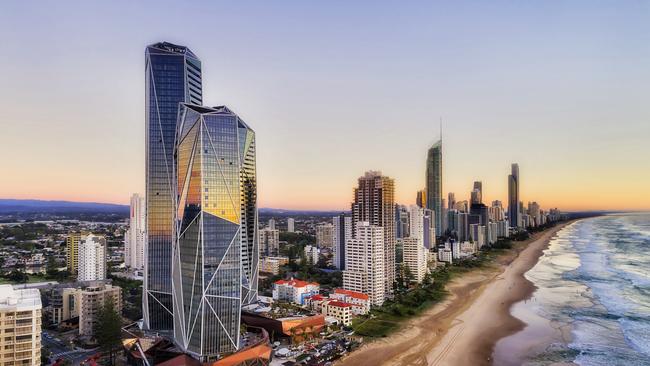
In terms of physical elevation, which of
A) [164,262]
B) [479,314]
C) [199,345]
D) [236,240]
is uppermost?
[236,240]

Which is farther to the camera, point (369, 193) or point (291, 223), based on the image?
point (291, 223)

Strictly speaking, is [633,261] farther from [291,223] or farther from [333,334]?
[291,223]

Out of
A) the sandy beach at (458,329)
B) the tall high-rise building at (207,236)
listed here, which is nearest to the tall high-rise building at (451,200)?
the sandy beach at (458,329)

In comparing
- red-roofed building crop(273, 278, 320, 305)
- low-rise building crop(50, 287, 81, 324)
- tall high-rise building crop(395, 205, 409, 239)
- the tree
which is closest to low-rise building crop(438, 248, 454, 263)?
tall high-rise building crop(395, 205, 409, 239)

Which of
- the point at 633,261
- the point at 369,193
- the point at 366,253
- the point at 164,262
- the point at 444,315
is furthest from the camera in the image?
the point at 633,261

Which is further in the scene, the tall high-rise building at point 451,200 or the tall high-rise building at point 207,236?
the tall high-rise building at point 451,200

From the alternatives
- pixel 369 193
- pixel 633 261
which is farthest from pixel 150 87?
pixel 633 261

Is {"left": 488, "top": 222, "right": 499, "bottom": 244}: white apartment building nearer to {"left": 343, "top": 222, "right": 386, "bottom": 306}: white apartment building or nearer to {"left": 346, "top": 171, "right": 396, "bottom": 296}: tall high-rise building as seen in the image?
{"left": 346, "top": 171, "right": 396, "bottom": 296}: tall high-rise building

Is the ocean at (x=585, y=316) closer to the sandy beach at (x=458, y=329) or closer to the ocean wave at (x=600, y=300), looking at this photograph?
the ocean wave at (x=600, y=300)
